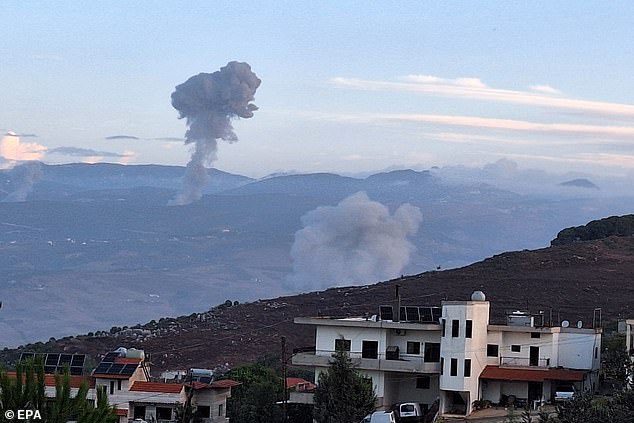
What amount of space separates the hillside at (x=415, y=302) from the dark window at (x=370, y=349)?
2693 centimetres

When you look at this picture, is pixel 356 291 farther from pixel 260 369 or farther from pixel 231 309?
pixel 260 369

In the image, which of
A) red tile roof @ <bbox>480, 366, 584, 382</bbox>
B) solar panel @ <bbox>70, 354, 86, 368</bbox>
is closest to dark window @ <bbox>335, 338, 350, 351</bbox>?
red tile roof @ <bbox>480, 366, 584, 382</bbox>

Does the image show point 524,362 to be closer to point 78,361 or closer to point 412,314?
point 412,314

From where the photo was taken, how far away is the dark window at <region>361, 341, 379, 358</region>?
5025cm

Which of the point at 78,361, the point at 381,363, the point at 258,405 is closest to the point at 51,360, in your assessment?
the point at 78,361

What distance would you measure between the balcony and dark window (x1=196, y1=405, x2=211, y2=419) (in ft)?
11.9

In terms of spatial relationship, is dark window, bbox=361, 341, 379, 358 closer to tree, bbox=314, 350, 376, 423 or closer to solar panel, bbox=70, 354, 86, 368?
tree, bbox=314, 350, 376, 423

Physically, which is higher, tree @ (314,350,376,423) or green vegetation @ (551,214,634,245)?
green vegetation @ (551,214,634,245)

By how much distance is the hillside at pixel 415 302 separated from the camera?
8162cm

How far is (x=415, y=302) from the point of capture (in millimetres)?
88062

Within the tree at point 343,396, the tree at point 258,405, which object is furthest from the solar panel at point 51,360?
the tree at point 343,396

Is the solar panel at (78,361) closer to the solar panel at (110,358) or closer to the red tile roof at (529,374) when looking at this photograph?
the solar panel at (110,358)

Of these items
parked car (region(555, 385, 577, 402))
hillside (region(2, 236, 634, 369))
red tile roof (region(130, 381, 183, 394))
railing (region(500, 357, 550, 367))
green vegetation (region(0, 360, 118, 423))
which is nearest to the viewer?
green vegetation (region(0, 360, 118, 423))

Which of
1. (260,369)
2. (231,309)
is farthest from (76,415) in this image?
(231,309)
